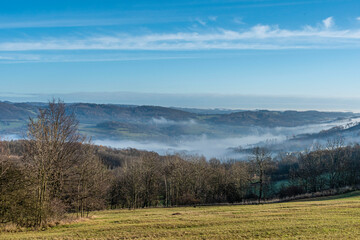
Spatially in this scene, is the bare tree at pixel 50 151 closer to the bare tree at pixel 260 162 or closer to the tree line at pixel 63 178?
the tree line at pixel 63 178

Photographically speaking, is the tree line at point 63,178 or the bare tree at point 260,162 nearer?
the tree line at point 63,178

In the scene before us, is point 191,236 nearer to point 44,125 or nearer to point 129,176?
point 44,125

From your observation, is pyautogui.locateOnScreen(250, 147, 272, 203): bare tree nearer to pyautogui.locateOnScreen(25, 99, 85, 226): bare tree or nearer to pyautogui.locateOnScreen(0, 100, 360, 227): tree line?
pyautogui.locateOnScreen(0, 100, 360, 227): tree line

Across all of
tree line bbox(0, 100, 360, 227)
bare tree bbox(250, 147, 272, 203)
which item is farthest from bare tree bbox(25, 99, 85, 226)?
bare tree bbox(250, 147, 272, 203)

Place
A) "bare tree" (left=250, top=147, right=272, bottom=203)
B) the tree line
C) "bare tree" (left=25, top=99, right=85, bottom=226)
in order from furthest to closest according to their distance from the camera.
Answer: "bare tree" (left=250, top=147, right=272, bottom=203) < "bare tree" (left=25, top=99, right=85, bottom=226) < the tree line

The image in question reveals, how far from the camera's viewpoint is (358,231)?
16672mm

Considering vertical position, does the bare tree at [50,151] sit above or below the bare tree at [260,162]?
above

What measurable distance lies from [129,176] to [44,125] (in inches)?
1774

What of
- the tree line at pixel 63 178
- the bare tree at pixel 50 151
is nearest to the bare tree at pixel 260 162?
the tree line at pixel 63 178

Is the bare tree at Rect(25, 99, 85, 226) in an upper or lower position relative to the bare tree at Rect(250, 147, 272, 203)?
upper

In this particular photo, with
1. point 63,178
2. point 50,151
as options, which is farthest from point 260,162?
point 50,151

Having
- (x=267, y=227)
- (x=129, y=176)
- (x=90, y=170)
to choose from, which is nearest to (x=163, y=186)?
(x=129, y=176)

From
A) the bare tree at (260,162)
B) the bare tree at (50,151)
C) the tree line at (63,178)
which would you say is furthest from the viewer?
the bare tree at (260,162)

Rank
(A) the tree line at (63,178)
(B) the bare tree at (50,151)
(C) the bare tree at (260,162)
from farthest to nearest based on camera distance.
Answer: (C) the bare tree at (260,162) → (B) the bare tree at (50,151) → (A) the tree line at (63,178)
